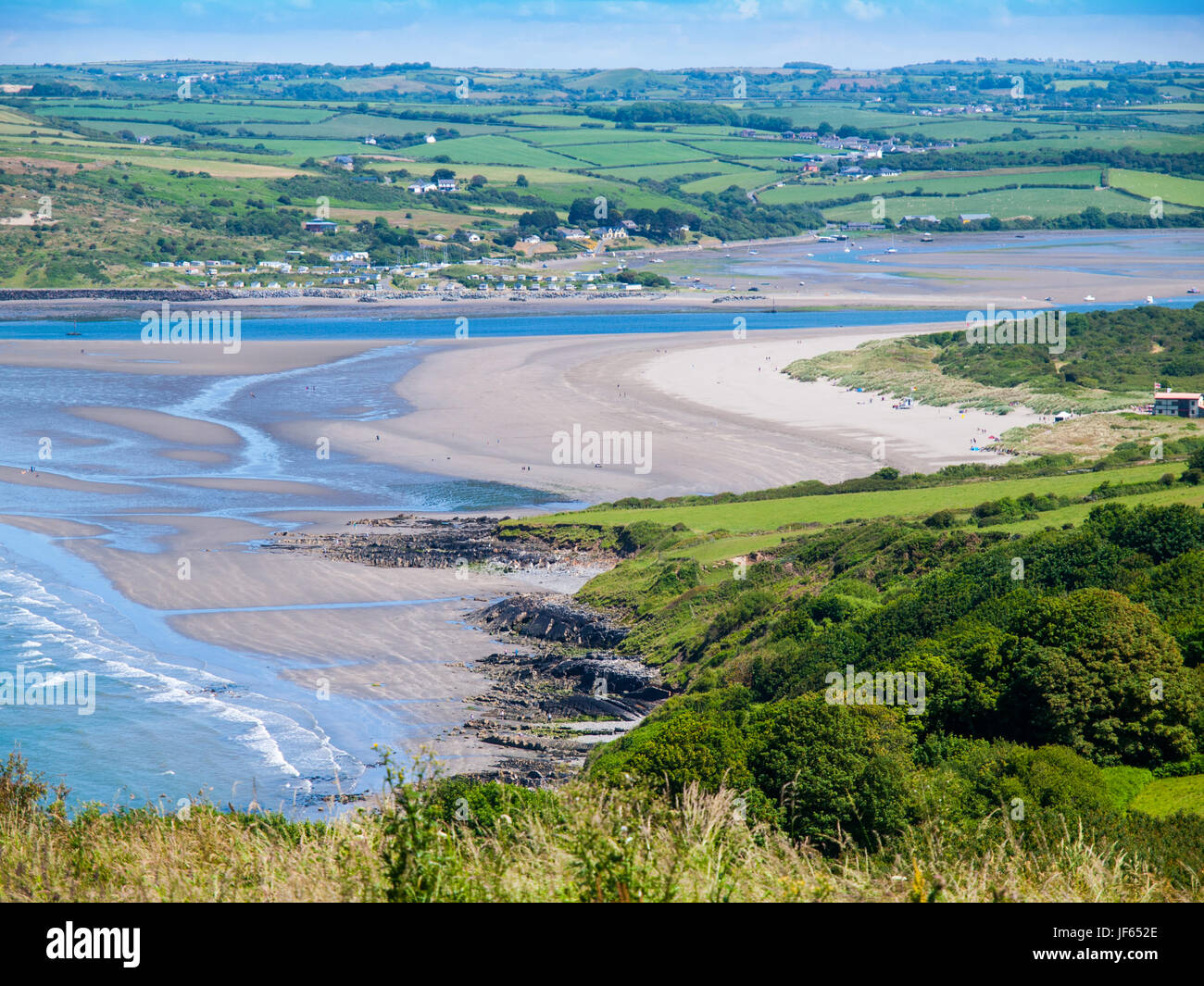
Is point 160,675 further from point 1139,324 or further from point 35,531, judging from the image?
point 1139,324

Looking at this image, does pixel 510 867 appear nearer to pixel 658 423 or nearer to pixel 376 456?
pixel 376 456

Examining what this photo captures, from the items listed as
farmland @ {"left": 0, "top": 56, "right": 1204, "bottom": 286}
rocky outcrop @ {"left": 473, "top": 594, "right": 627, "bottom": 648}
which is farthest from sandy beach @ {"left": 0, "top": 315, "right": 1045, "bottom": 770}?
farmland @ {"left": 0, "top": 56, "right": 1204, "bottom": 286}

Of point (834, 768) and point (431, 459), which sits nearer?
point (834, 768)

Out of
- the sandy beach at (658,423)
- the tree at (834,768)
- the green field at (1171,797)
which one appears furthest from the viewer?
the sandy beach at (658,423)

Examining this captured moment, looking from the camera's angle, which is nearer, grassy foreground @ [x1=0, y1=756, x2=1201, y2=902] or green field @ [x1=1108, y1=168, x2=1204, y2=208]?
grassy foreground @ [x1=0, y1=756, x2=1201, y2=902]

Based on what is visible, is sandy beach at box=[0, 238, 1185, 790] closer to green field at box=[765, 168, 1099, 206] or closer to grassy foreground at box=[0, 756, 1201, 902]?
grassy foreground at box=[0, 756, 1201, 902]

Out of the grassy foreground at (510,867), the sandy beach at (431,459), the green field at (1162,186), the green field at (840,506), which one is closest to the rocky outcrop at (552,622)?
the sandy beach at (431,459)

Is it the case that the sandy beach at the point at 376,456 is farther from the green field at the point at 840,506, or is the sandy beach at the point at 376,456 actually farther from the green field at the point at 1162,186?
the green field at the point at 1162,186

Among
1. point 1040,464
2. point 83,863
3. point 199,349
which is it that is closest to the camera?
point 83,863

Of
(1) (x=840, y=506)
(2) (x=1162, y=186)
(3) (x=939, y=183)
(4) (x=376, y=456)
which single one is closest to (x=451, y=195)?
(3) (x=939, y=183)
